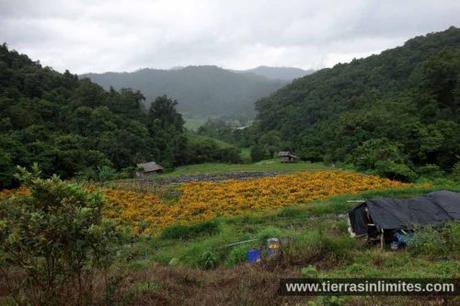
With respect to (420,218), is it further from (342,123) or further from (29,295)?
(342,123)

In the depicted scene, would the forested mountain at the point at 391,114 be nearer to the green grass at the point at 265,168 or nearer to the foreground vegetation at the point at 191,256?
the green grass at the point at 265,168

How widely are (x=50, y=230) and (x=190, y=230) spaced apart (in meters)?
12.0

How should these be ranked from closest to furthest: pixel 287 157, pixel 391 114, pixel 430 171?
1. pixel 430 171
2. pixel 391 114
3. pixel 287 157

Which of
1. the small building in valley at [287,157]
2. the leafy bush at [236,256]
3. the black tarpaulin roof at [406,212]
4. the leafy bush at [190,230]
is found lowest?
the small building in valley at [287,157]

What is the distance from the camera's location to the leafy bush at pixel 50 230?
15.0 ft

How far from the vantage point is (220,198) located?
23.0 m

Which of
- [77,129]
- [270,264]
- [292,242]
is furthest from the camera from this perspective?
[77,129]

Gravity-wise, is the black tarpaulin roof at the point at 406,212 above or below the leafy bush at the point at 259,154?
above

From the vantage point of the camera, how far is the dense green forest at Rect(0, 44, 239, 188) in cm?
3503

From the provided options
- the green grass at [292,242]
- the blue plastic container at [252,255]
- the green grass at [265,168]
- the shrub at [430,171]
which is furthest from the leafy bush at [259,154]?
the blue plastic container at [252,255]

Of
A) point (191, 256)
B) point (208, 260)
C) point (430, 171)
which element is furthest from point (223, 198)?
point (430, 171)

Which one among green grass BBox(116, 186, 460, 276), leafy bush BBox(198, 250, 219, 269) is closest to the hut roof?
green grass BBox(116, 186, 460, 276)

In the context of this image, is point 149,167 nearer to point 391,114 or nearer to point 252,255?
point 391,114

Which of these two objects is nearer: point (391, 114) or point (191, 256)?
point (191, 256)
